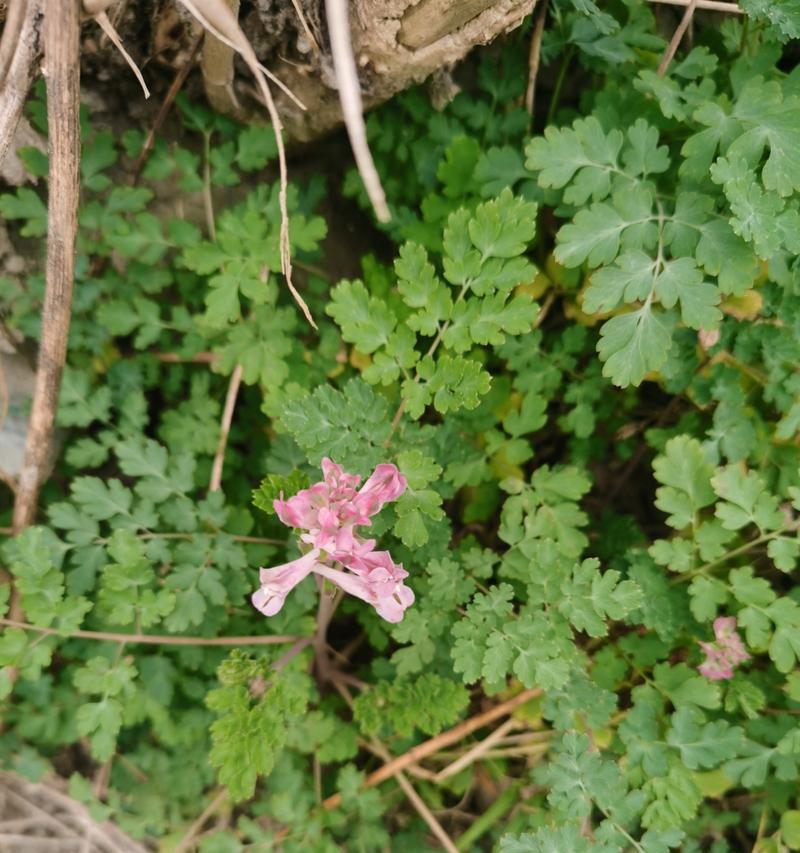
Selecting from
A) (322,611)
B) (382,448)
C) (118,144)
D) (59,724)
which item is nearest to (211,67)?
(118,144)

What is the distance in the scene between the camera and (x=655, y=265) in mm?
1845

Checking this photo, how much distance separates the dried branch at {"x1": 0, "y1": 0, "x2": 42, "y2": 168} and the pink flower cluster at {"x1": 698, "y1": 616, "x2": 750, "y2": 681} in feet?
6.88

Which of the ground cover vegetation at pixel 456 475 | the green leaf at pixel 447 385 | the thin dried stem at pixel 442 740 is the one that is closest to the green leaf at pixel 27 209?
the ground cover vegetation at pixel 456 475

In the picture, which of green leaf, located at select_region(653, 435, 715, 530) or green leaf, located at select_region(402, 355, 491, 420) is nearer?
green leaf, located at select_region(402, 355, 491, 420)

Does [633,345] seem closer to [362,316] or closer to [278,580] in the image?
[362,316]

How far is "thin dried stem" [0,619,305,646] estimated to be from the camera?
1.94 m

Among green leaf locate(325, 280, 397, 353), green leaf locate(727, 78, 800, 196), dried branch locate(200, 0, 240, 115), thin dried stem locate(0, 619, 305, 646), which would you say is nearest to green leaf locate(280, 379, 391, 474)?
green leaf locate(325, 280, 397, 353)

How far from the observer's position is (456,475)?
2.14 m

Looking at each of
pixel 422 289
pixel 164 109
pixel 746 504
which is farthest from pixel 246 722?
pixel 164 109

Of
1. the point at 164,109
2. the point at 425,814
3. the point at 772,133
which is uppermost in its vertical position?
the point at 772,133

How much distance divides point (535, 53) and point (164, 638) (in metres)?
1.94

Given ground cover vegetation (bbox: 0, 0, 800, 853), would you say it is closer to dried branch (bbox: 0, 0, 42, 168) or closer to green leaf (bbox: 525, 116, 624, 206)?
green leaf (bbox: 525, 116, 624, 206)

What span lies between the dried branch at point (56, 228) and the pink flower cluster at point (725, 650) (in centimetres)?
188

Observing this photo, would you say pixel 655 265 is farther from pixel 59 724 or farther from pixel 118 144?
pixel 59 724
